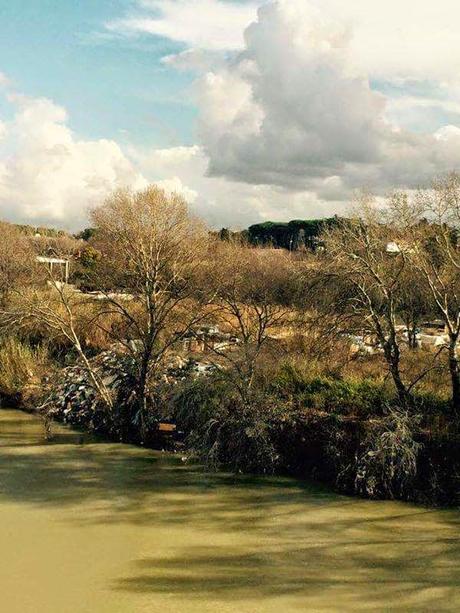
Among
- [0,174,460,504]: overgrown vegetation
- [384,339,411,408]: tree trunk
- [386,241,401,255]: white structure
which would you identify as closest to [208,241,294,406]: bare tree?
[0,174,460,504]: overgrown vegetation

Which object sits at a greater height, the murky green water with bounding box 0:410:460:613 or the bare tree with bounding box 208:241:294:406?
the bare tree with bounding box 208:241:294:406

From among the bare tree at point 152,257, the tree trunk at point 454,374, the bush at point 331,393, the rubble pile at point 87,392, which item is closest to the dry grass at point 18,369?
the rubble pile at point 87,392

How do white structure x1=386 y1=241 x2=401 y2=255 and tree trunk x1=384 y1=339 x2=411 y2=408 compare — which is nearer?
tree trunk x1=384 y1=339 x2=411 y2=408

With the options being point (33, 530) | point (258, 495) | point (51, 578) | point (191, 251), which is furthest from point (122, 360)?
point (51, 578)

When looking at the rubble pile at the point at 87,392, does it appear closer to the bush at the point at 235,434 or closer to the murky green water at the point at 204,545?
the bush at the point at 235,434

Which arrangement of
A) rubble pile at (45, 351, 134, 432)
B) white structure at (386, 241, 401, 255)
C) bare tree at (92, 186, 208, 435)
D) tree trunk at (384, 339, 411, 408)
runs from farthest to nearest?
rubble pile at (45, 351, 134, 432) → bare tree at (92, 186, 208, 435) → white structure at (386, 241, 401, 255) → tree trunk at (384, 339, 411, 408)

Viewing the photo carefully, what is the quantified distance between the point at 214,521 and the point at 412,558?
367 cm

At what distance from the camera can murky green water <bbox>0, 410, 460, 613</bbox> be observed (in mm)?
9406

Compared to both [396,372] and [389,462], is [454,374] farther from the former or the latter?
[389,462]

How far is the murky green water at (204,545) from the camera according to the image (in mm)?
9406

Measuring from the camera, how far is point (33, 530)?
11906 mm

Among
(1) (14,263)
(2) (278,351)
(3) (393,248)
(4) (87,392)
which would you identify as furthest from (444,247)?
(1) (14,263)

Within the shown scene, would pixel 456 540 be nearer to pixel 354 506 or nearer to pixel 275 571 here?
pixel 354 506

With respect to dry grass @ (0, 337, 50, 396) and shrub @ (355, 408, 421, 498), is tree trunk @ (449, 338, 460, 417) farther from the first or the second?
dry grass @ (0, 337, 50, 396)
